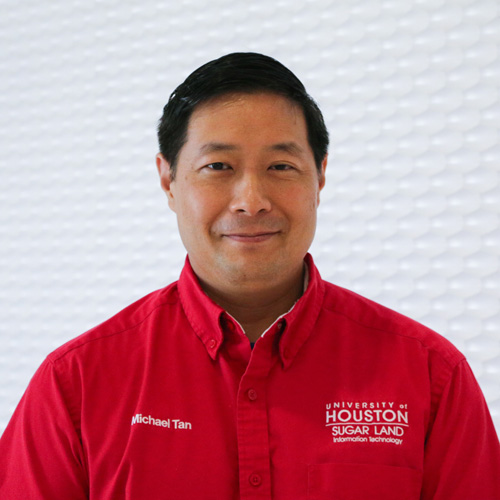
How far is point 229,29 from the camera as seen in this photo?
7.89ft

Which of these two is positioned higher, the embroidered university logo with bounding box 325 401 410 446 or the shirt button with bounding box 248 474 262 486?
the embroidered university logo with bounding box 325 401 410 446

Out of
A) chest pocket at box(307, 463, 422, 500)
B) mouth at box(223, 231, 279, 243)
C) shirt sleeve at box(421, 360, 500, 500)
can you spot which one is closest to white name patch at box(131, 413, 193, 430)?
chest pocket at box(307, 463, 422, 500)

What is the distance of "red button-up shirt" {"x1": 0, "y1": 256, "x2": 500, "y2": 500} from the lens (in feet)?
4.42

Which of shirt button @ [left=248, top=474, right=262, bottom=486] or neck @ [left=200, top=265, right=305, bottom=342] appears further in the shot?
neck @ [left=200, top=265, right=305, bottom=342]

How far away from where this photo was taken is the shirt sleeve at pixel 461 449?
1.36 meters

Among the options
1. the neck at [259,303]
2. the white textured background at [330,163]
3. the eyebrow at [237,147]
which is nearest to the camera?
the eyebrow at [237,147]

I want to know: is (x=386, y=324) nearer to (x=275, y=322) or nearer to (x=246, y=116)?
(x=275, y=322)

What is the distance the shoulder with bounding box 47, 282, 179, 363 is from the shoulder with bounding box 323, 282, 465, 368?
0.36 m

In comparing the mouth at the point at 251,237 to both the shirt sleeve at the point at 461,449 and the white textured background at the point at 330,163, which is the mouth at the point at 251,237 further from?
the white textured background at the point at 330,163

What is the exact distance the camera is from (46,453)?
1.40 metres

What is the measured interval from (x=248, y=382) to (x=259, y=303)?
224mm

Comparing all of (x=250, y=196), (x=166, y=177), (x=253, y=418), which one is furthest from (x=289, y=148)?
(x=253, y=418)

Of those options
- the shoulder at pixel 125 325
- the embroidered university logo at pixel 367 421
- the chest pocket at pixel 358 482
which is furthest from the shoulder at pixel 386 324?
the shoulder at pixel 125 325

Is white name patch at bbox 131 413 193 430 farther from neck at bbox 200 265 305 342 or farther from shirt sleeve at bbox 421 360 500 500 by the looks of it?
shirt sleeve at bbox 421 360 500 500
